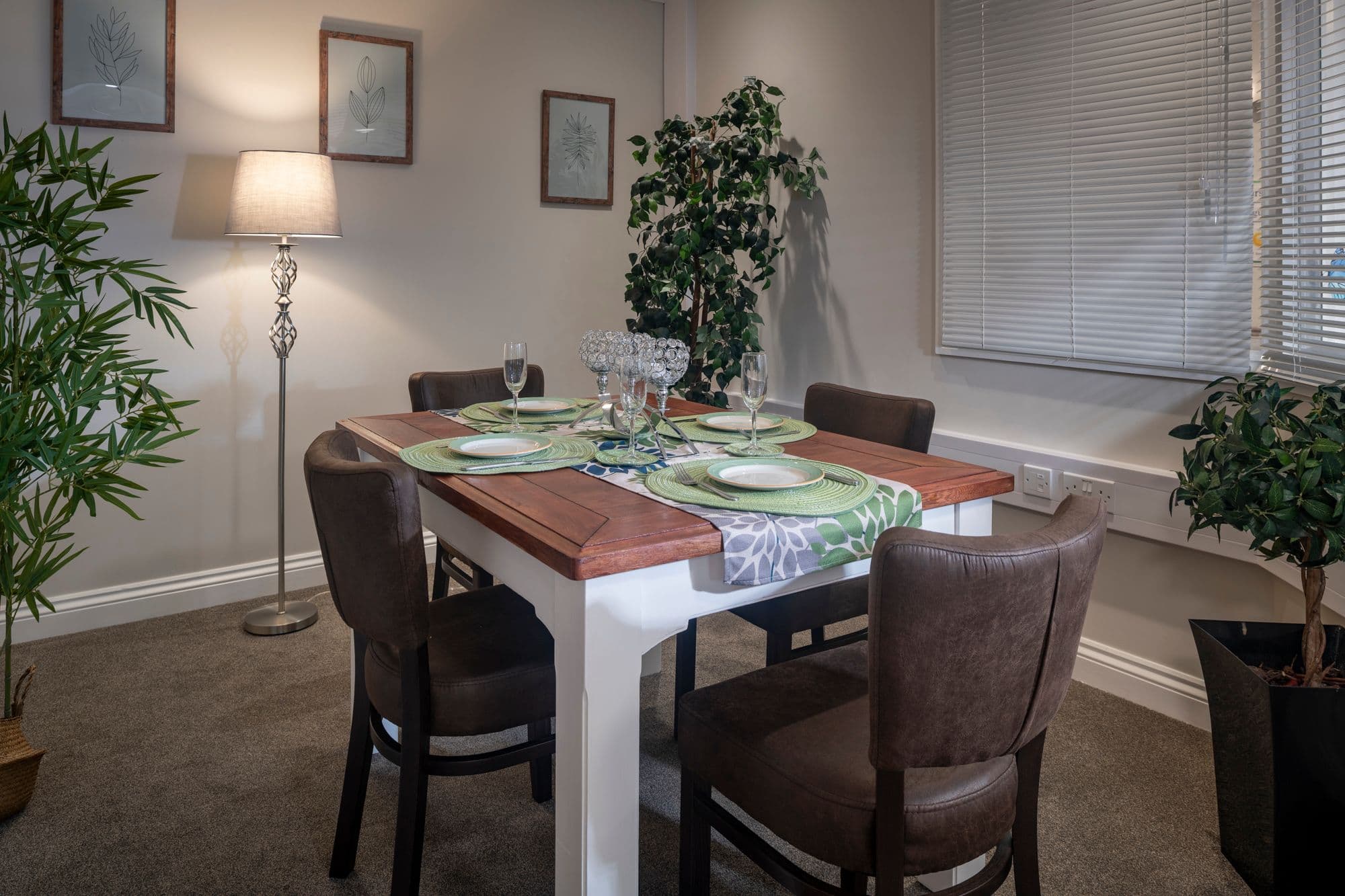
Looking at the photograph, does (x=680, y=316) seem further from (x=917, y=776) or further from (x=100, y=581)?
(x=917, y=776)

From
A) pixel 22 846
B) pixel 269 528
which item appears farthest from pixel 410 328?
pixel 22 846

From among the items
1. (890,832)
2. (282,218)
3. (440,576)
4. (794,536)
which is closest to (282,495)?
(440,576)

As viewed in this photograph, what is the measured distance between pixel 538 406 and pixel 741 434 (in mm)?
603

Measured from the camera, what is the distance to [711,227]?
3.56 meters

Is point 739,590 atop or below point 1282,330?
below

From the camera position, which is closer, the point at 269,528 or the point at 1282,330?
the point at 1282,330

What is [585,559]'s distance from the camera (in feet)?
4.20

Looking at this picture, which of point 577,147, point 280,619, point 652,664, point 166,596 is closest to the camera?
point 652,664

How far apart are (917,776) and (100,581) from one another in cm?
303

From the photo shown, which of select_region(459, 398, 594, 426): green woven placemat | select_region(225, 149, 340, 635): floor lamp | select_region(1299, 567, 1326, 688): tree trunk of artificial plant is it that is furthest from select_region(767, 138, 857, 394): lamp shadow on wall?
select_region(1299, 567, 1326, 688): tree trunk of artificial plant

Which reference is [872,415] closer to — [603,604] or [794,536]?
[794,536]

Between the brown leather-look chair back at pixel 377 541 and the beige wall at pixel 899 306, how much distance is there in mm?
2026

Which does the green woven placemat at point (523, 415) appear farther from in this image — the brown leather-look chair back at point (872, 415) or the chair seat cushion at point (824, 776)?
the chair seat cushion at point (824, 776)

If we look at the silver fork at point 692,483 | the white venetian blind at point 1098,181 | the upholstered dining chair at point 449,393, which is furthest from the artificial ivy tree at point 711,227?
the silver fork at point 692,483
